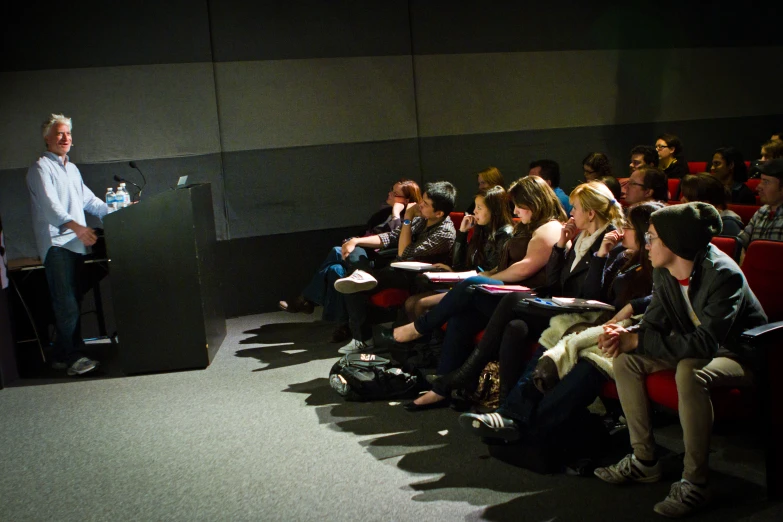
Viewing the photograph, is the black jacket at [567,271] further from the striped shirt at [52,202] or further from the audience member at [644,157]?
the striped shirt at [52,202]

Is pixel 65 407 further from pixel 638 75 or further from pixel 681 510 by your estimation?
pixel 638 75

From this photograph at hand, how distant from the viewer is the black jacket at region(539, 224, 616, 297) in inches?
144

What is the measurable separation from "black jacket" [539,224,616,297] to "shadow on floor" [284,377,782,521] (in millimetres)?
797

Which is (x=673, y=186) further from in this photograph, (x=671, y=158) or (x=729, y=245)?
(x=729, y=245)

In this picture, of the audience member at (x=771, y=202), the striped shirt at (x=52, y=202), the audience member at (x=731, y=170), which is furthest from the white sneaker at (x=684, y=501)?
the striped shirt at (x=52, y=202)

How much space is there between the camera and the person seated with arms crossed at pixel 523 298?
3525mm

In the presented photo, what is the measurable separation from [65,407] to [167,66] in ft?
9.32

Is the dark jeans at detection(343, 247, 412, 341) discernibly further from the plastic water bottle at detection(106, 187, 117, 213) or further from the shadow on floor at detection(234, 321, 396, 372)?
the plastic water bottle at detection(106, 187, 117, 213)

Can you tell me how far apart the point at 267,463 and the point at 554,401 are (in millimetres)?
1256

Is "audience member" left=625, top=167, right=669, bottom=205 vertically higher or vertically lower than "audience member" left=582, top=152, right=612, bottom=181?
lower

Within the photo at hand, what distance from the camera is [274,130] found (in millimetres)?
6484

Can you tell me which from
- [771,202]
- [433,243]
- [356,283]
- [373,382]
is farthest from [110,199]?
[771,202]

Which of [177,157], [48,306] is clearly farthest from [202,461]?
[177,157]

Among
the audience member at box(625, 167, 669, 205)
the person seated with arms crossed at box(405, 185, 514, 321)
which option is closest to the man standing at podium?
the person seated with arms crossed at box(405, 185, 514, 321)
